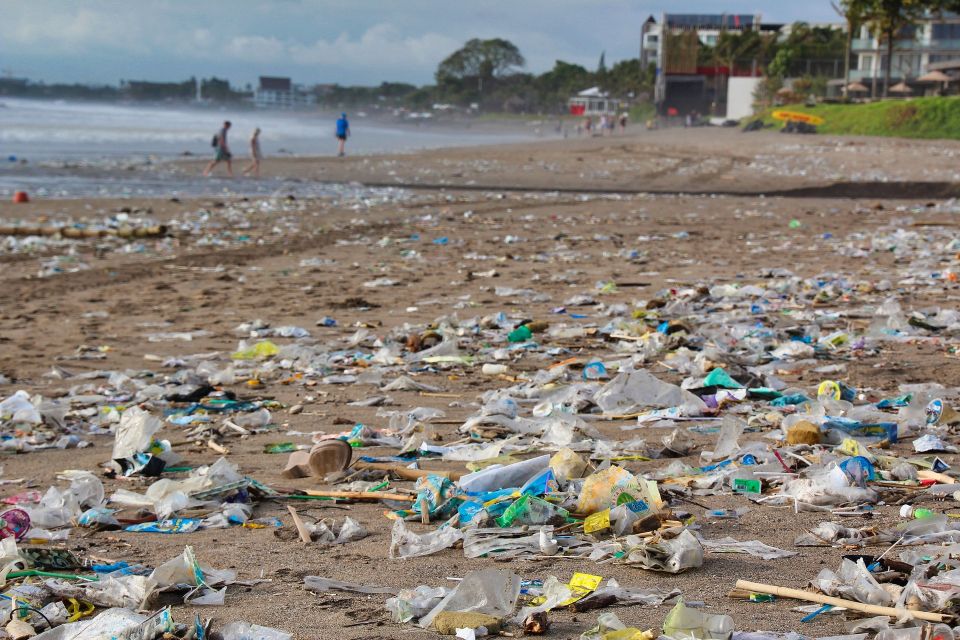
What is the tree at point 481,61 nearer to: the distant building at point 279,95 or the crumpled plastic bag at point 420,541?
the distant building at point 279,95

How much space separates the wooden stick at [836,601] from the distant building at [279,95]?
168 m

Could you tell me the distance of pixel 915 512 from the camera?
9.96 ft

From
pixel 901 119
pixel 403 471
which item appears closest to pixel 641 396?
pixel 403 471

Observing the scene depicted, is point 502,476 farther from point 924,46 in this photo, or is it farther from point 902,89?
point 924,46

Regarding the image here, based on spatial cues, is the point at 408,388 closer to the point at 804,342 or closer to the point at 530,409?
the point at 530,409

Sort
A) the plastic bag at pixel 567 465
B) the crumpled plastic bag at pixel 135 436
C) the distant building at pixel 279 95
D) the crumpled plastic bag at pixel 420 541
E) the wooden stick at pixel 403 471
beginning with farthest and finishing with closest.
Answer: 1. the distant building at pixel 279 95
2. the crumpled plastic bag at pixel 135 436
3. the wooden stick at pixel 403 471
4. the plastic bag at pixel 567 465
5. the crumpled plastic bag at pixel 420 541

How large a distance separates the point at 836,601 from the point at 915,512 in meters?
0.85

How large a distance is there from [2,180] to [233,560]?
20410mm

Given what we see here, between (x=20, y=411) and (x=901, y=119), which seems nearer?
(x=20, y=411)

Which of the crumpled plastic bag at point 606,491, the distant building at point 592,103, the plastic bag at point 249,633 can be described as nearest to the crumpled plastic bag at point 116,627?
the plastic bag at point 249,633

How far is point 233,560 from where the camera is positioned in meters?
2.95

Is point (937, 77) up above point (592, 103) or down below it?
below

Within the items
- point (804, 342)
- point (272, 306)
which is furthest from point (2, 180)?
point (804, 342)

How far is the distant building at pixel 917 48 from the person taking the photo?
205ft
